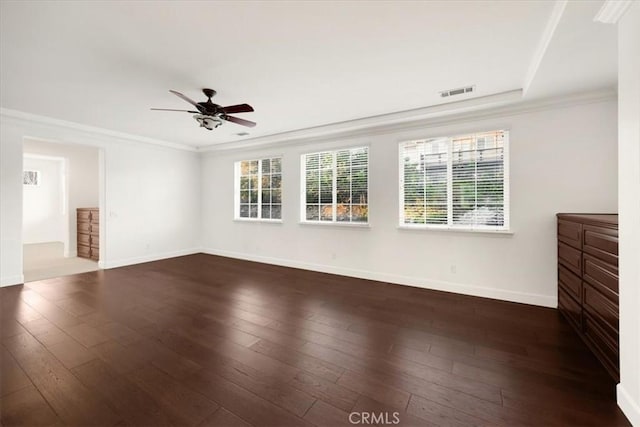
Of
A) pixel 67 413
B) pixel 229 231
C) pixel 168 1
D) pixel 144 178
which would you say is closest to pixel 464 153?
pixel 168 1

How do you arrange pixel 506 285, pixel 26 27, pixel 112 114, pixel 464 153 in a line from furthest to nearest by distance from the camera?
pixel 112 114 → pixel 464 153 → pixel 506 285 → pixel 26 27

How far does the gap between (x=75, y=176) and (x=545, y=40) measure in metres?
9.36

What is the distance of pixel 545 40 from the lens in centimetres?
222

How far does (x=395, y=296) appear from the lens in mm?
3799

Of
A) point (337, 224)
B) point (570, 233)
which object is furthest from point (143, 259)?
point (570, 233)

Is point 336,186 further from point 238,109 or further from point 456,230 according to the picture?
point 238,109

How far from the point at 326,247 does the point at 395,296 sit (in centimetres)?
172

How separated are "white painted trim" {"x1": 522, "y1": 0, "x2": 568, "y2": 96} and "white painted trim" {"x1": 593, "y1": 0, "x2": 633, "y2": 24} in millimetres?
219

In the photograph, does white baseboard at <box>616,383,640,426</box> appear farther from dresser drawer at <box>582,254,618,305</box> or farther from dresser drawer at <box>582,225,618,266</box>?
dresser drawer at <box>582,225,618,266</box>

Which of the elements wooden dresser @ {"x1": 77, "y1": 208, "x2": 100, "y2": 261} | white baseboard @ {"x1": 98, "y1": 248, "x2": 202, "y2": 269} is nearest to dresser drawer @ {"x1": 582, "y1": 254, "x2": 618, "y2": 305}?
white baseboard @ {"x1": 98, "y1": 248, "x2": 202, "y2": 269}

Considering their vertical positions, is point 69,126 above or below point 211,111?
above

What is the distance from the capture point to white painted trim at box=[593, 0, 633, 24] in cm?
166

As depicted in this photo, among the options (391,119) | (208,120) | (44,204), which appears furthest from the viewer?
(44,204)

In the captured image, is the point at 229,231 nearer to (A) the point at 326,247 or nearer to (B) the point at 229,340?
(A) the point at 326,247
